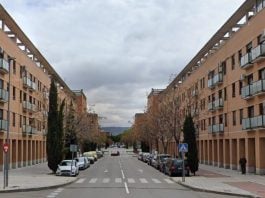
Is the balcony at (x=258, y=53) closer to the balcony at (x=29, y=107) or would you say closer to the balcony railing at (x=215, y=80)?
the balcony railing at (x=215, y=80)

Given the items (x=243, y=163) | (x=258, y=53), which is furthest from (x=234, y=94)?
(x=258, y=53)

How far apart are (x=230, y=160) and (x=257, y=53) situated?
16.1 meters

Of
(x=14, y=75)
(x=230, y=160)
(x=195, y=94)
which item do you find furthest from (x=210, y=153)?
(x=14, y=75)

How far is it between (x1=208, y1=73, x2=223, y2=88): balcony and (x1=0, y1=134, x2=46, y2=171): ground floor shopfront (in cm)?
2298

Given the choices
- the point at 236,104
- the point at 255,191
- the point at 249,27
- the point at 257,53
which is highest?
the point at 249,27

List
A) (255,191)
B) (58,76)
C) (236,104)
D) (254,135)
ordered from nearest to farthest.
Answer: (255,191), (254,135), (236,104), (58,76)

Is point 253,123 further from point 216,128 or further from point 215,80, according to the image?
point 216,128

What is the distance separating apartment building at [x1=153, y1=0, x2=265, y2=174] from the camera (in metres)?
41.2

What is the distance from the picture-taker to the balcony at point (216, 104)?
55656mm

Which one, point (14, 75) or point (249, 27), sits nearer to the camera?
point (249, 27)

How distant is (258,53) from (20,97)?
30274 millimetres

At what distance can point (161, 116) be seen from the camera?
5991 cm

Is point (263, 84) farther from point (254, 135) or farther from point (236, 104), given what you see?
point (236, 104)

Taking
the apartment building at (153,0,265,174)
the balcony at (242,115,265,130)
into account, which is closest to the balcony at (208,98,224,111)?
the apartment building at (153,0,265,174)
